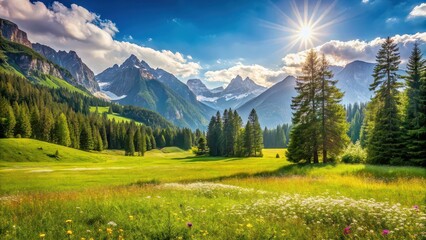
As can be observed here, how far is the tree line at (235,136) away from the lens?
88125 mm

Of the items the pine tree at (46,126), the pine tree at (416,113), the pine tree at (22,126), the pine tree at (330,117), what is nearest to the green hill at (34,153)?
the pine tree at (22,126)

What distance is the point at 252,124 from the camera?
295ft

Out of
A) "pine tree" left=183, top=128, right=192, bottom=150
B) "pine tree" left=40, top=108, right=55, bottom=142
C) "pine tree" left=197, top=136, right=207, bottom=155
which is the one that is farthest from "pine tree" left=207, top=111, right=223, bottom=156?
"pine tree" left=40, top=108, right=55, bottom=142

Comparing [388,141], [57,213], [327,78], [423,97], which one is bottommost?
[57,213]

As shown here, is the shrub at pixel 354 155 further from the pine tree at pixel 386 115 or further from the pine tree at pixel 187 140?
the pine tree at pixel 187 140

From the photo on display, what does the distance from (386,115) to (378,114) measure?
1.07 metres

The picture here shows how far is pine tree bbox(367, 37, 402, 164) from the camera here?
32062mm

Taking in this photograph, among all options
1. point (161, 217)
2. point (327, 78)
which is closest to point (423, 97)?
point (327, 78)

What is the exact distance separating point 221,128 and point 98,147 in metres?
60.9

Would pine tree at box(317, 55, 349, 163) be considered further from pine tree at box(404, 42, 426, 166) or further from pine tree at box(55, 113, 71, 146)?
pine tree at box(55, 113, 71, 146)

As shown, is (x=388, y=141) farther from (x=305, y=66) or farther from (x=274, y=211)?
(x=274, y=211)

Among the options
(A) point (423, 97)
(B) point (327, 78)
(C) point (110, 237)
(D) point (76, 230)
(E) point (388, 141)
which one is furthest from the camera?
(B) point (327, 78)

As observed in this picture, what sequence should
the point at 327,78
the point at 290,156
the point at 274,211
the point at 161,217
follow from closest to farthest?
1. the point at 161,217
2. the point at 274,211
3. the point at 327,78
4. the point at 290,156

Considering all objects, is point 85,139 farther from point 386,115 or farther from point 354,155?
point 386,115
